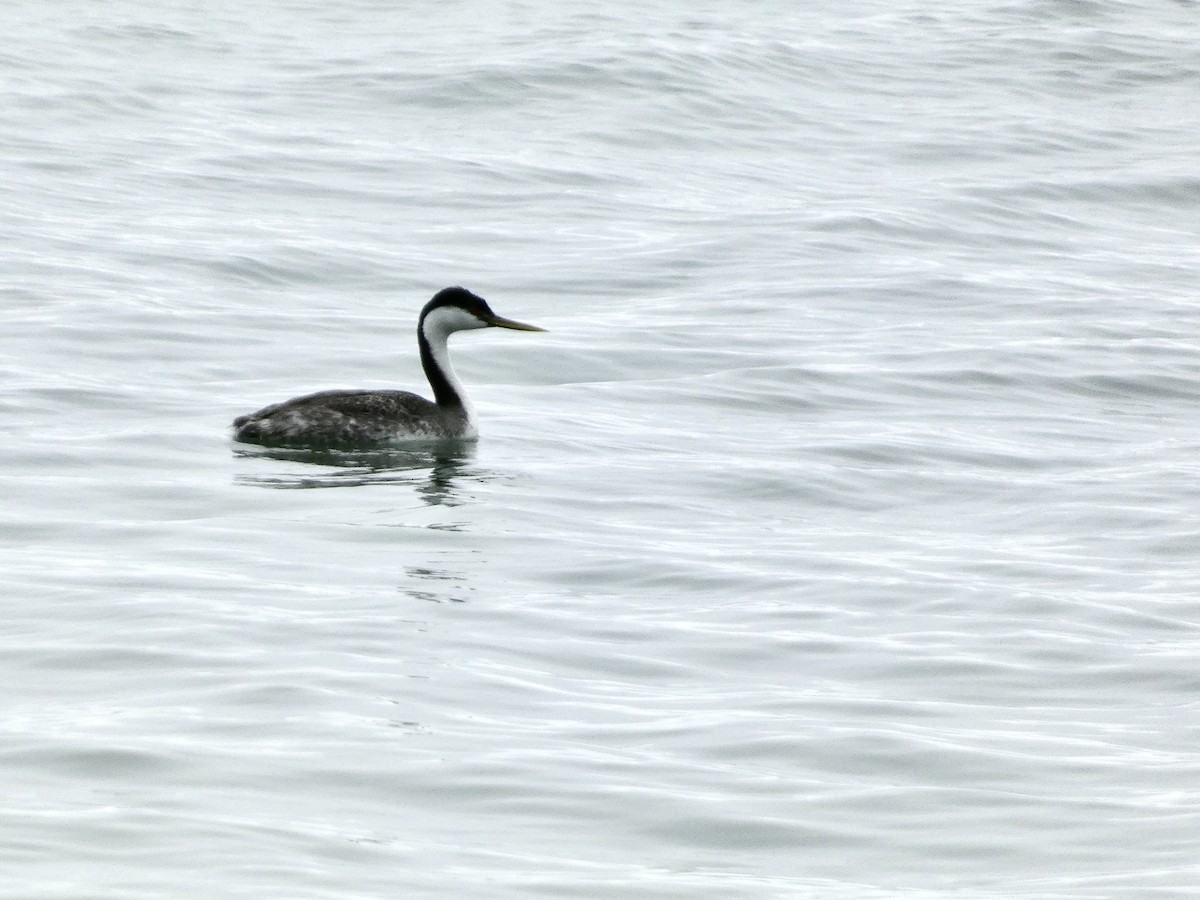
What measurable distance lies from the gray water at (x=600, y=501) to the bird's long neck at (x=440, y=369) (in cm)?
60

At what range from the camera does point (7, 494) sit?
1172cm

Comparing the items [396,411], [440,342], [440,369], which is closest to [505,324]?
[440,342]

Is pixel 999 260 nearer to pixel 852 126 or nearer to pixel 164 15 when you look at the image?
pixel 852 126

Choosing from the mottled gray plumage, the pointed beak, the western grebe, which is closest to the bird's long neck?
the western grebe

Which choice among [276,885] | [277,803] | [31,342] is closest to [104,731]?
[277,803]

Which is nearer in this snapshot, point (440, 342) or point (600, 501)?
point (600, 501)

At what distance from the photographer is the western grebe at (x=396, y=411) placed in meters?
13.5

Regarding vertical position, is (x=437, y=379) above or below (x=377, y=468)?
above

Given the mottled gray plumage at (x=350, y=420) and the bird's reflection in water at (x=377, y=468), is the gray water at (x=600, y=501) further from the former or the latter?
the mottled gray plumage at (x=350, y=420)

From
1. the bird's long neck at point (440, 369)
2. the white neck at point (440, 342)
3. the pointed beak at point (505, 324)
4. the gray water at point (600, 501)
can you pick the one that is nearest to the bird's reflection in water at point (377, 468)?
the gray water at point (600, 501)

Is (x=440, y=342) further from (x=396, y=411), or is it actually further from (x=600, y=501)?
(x=600, y=501)

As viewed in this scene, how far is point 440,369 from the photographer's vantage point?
587 inches

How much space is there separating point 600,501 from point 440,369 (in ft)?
8.78

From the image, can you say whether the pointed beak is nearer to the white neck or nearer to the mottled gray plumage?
the white neck
